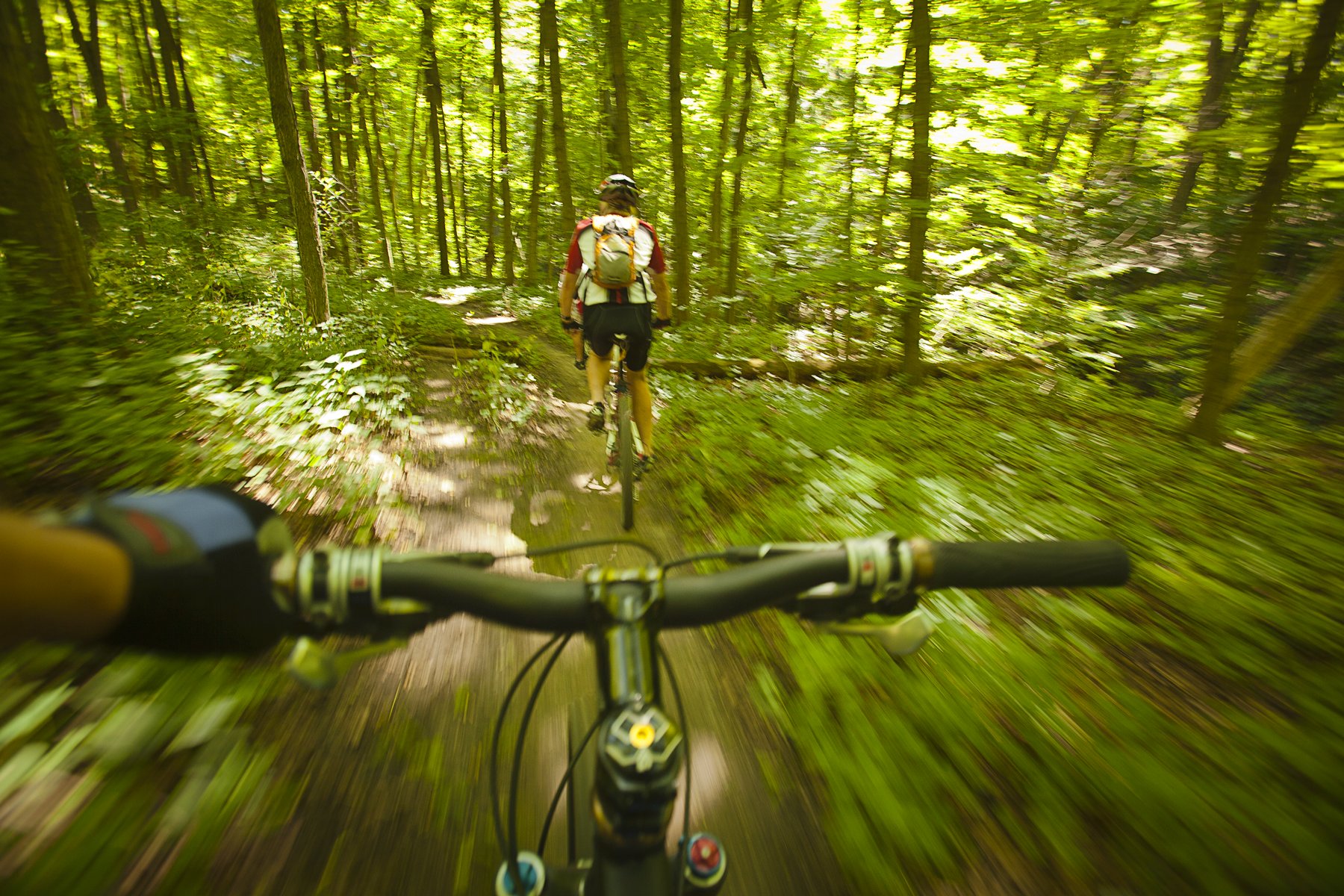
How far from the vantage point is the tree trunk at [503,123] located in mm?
17828

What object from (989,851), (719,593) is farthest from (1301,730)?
(719,593)

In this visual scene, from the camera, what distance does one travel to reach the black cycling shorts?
5.07 metres

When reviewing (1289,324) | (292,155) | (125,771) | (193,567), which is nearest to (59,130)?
(292,155)

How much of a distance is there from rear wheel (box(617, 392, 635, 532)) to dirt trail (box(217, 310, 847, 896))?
2.67ft

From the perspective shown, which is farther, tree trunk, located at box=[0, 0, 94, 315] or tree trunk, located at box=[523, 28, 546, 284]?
tree trunk, located at box=[523, 28, 546, 284]

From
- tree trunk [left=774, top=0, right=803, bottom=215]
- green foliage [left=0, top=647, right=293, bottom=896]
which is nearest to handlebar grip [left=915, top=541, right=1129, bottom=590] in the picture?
green foliage [left=0, top=647, right=293, bottom=896]

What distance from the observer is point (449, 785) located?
2.40m

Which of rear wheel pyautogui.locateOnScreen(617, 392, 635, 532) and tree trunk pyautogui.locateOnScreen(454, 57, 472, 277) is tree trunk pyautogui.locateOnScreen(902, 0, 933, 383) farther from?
tree trunk pyautogui.locateOnScreen(454, 57, 472, 277)

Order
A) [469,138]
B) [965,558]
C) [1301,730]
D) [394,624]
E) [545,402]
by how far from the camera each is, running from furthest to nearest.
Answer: [469,138] → [545,402] → [1301,730] → [965,558] → [394,624]

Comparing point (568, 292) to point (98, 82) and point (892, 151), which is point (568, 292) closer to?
point (892, 151)

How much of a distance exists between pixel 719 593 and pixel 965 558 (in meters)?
0.60

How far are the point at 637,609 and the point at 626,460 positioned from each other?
3.63m

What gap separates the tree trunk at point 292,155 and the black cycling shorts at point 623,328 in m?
6.59

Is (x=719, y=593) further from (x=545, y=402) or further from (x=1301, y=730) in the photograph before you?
(x=545, y=402)
